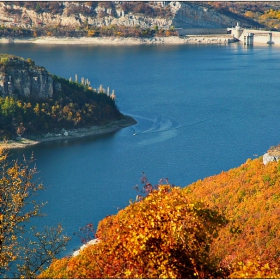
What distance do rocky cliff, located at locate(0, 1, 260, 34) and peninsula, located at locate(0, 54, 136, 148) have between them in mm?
73398

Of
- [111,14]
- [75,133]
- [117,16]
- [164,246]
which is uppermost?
[164,246]

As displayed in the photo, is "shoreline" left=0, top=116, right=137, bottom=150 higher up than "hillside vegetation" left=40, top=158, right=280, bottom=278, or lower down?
lower down

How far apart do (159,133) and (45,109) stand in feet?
22.9

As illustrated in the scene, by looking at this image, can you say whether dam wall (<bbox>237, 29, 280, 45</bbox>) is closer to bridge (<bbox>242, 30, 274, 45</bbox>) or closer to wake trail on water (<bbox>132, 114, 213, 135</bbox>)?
bridge (<bbox>242, 30, 274, 45</bbox>)

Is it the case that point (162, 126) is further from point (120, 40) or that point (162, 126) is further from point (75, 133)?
point (120, 40)

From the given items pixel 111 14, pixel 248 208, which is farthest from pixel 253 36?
pixel 248 208

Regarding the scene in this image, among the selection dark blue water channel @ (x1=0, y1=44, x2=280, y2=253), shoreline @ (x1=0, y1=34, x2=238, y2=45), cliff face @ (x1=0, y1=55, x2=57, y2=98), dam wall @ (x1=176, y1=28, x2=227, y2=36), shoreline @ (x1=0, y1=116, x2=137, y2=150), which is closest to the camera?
dark blue water channel @ (x1=0, y1=44, x2=280, y2=253)

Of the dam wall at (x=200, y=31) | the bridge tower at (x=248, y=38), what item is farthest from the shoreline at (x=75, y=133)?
the dam wall at (x=200, y=31)

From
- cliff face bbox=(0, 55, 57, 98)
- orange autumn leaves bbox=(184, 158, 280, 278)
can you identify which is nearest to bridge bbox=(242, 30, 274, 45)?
cliff face bbox=(0, 55, 57, 98)

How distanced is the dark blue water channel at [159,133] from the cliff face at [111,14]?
135 ft

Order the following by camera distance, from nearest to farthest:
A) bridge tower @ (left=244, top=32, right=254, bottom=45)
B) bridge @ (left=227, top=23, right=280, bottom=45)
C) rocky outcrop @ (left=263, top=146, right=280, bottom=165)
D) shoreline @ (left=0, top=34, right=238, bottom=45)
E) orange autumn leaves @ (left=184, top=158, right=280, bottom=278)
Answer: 1. orange autumn leaves @ (left=184, top=158, right=280, bottom=278)
2. rocky outcrop @ (left=263, top=146, right=280, bottom=165)
3. bridge tower @ (left=244, top=32, right=254, bottom=45)
4. bridge @ (left=227, top=23, right=280, bottom=45)
5. shoreline @ (left=0, top=34, right=238, bottom=45)

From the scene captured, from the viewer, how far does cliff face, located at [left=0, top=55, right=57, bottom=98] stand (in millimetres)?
37281

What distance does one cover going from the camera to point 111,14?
377 ft

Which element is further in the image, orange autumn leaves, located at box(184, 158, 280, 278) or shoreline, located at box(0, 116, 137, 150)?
shoreline, located at box(0, 116, 137, 150)
